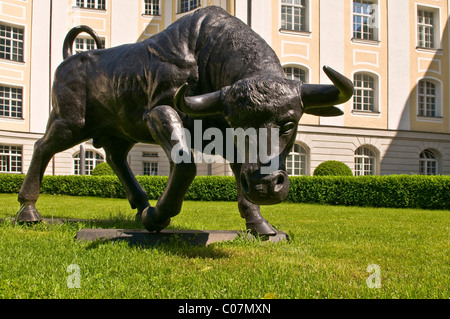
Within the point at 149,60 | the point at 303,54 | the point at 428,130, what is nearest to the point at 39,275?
the point at 149,60

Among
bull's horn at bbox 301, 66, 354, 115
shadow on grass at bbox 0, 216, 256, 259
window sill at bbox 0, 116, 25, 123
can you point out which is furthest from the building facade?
bull's horn at bbox 301, 66, 354, 115

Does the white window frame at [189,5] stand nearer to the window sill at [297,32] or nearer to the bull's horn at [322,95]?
the window sill at [297,32]

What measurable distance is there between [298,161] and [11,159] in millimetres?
16183

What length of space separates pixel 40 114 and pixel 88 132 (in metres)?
20.9

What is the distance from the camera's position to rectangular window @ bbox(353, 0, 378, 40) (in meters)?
23.2

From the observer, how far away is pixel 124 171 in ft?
17.7

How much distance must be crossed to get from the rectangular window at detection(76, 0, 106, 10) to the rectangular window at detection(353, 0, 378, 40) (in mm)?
14827

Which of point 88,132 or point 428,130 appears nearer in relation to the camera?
point 88,132

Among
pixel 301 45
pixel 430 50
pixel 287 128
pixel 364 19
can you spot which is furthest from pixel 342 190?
pixel 430 50

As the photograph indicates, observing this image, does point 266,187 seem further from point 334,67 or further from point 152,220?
point 334,67

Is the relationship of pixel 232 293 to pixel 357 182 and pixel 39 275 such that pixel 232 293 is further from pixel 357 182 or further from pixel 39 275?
pixel 357 182

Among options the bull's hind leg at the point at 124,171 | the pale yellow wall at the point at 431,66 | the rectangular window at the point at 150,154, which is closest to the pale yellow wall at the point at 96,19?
the rectangular window at the point at 150,154

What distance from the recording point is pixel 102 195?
17.3m

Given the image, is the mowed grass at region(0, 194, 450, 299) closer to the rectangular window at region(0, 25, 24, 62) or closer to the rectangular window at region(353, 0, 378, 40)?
the rectangular window at region(353, 0, 378, 40)
